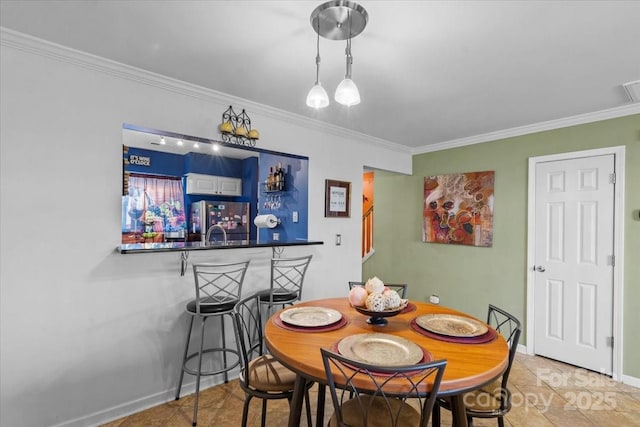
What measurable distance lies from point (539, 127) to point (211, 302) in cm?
356

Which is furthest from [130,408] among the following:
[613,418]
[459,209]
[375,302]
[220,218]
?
[459,209]

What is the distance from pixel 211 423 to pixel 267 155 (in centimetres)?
230

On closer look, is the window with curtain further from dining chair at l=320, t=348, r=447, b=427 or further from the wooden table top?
dining chair at l=320, t=348, r=447, b=427

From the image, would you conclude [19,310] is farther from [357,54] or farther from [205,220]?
[357,54]

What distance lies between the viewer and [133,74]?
84.0 inches

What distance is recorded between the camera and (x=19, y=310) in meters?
1.81

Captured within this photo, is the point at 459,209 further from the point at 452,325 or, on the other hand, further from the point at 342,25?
the point at 342,25

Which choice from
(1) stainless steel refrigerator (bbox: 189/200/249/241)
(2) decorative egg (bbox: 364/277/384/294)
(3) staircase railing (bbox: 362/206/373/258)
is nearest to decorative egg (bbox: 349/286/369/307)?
(2) decorative egg (bbox: 364/277/384/294)

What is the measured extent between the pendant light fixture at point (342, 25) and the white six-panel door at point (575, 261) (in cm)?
273

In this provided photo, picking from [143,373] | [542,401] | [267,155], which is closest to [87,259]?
[143,373]

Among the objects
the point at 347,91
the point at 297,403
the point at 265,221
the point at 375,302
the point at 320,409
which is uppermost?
the point at 347,91

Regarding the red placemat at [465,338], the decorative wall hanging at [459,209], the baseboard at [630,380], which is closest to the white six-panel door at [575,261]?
the baseboard at [630,380]

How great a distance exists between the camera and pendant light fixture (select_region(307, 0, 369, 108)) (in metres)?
1.47

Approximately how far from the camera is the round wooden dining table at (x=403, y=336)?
116 cm
